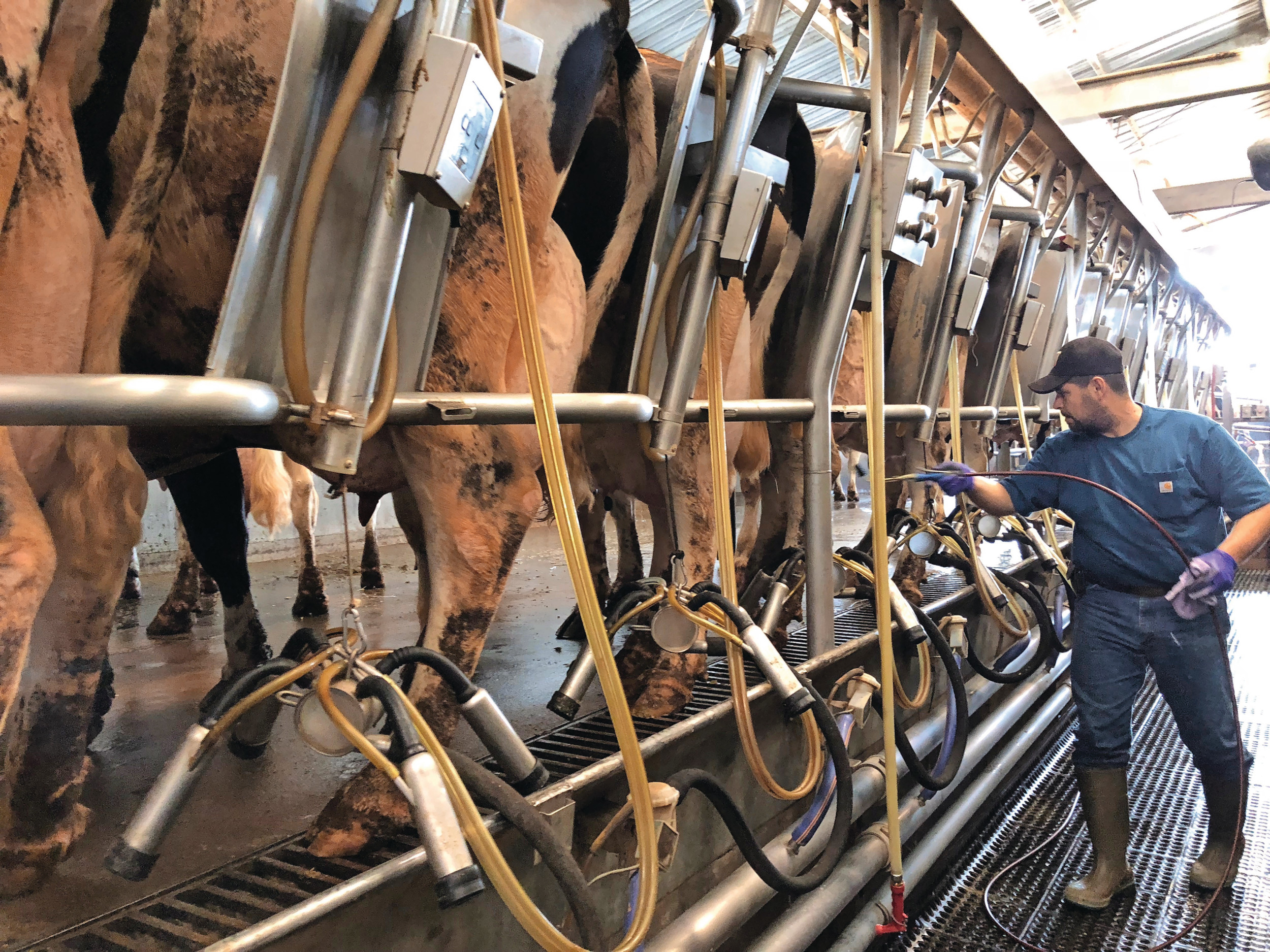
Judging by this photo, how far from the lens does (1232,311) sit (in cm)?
1090

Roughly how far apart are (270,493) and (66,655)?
9.88 feet

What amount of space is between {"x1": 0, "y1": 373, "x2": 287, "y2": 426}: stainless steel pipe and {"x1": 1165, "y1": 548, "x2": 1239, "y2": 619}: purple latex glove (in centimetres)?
253

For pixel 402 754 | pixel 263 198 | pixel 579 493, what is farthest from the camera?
pixel 579 493

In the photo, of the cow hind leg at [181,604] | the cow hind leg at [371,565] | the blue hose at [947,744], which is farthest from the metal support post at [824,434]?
the cow hind leg at [371,565]

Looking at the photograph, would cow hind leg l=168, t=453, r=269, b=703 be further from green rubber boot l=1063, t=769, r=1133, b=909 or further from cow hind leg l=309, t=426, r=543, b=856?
green rubber boot l=1063, t=769, r=1133, b=909

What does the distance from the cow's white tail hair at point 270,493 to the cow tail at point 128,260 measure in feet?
9.94

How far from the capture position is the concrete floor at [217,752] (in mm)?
1511

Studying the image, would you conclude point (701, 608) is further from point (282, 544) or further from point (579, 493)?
point (282, 544)

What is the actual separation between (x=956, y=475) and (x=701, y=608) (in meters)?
1.40

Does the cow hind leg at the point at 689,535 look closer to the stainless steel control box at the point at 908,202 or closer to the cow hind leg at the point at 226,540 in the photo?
the stainless steel control box at the point at 908,202

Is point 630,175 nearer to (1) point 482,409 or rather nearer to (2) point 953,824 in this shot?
(1) point 482,409

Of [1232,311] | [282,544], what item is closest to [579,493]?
[282,544]

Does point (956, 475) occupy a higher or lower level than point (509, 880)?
higher

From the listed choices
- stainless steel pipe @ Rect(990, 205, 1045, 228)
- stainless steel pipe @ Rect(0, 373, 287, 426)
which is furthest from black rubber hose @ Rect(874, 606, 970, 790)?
stainless steel pipe @ Rect(990, 205, 1045, 228)
